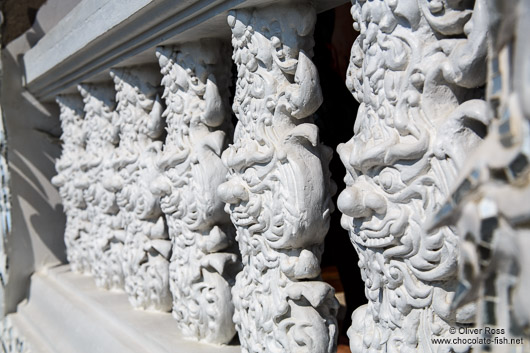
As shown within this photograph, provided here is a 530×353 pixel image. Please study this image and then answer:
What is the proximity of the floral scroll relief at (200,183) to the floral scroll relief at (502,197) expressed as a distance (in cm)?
96

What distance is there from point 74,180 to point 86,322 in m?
0.57

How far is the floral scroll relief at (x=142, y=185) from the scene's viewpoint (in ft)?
5.49

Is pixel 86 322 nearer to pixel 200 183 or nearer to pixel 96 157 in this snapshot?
pixel 96 157

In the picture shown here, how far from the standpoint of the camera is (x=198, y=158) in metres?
1.38

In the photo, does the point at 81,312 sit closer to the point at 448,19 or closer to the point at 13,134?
the point at 13,134

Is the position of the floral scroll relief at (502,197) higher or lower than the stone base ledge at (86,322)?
higher

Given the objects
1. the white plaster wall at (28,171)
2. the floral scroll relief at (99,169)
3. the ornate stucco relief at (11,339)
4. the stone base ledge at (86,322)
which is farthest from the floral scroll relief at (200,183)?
the white plaster wall at (28,171)

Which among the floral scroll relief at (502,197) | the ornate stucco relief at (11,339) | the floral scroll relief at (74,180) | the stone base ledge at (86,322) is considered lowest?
the ornate stucco relief at (11,339)

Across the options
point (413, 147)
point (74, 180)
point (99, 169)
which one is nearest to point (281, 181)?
point (413, 147)

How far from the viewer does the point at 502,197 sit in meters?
0.41

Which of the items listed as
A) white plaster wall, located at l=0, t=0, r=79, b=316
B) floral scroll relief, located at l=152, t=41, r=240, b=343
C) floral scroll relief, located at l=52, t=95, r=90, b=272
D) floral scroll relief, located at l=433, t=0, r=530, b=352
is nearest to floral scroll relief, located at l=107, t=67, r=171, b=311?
floral scroll relief, located at l=152, t=41, r=240, b=343

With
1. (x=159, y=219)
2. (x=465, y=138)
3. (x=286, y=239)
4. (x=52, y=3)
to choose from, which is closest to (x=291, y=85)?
(x=286, y=239)

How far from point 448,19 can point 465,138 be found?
0.51ft

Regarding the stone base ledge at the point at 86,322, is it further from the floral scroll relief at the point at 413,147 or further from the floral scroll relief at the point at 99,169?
A: the floral scroll relief at the point at 413,147
